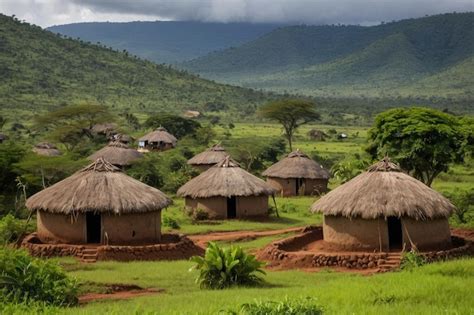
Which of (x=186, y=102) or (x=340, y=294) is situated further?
(x=186, y=102)

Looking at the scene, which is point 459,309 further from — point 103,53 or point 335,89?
point 335,89

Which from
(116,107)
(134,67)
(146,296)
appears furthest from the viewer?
(134,67)

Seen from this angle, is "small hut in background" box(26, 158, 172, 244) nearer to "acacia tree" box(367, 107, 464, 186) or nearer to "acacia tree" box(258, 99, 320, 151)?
"acacia tree" box(367, 107, 464, 186)

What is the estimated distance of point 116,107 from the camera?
295 ft

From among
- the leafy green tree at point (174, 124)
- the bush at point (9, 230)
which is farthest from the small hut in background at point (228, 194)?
the leafy green tree at point (174, 124)

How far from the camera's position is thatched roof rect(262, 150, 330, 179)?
3828 cm

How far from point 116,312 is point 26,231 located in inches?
581

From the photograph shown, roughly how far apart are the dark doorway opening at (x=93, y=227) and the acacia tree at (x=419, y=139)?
13.8 metres

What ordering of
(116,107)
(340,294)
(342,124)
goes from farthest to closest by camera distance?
1. (342,124)
2. (116,107)
3. (340,294)

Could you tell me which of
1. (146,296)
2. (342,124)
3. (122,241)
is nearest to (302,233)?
(122,241)

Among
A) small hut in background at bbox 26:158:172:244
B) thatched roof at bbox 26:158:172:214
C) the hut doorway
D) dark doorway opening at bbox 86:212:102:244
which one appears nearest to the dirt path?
small hut in background at bbox 26:158:172:244

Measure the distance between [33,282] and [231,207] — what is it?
1728 cm

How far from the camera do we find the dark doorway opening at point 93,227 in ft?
72.5

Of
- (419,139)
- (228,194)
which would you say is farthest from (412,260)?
(419,139)
